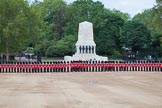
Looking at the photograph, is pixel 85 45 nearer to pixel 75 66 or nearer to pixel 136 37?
pixel 75 66

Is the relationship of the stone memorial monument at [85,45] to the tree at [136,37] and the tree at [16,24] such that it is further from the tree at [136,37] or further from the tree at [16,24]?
the tree at [136,37]

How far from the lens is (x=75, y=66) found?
48.6 metres

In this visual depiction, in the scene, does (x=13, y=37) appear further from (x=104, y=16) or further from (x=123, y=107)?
(x=123, y=107)

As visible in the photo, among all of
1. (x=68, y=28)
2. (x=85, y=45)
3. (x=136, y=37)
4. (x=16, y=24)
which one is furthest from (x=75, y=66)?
(x=68, y=28)

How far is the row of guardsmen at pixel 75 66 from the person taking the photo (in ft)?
156

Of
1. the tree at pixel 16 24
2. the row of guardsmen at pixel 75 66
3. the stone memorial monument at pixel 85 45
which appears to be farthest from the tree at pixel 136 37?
the row of guardsmen at pixel 75 66

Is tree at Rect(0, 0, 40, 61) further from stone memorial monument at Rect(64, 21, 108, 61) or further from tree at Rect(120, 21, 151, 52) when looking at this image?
tree at Rect(120, 21, 151, 52)

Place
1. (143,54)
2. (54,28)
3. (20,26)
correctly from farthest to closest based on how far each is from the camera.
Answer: (54,28) → (143,54) → (20,26)

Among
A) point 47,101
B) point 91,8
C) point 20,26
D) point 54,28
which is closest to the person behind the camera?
point 47,101

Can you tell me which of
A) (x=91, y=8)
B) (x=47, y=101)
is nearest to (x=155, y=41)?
(x=91, y=8)

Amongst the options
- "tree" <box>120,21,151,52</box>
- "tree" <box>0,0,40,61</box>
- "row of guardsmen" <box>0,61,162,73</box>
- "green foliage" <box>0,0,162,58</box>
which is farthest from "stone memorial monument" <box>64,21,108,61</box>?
"tree" <box>120,21,151,52</box>

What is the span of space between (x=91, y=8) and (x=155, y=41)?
57.3 ft

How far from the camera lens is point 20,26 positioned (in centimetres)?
6225

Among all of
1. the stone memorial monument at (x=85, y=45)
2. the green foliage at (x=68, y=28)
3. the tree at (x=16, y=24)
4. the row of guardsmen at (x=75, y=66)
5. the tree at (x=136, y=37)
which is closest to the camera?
the row of guardsmen at (x=75, y=66)
